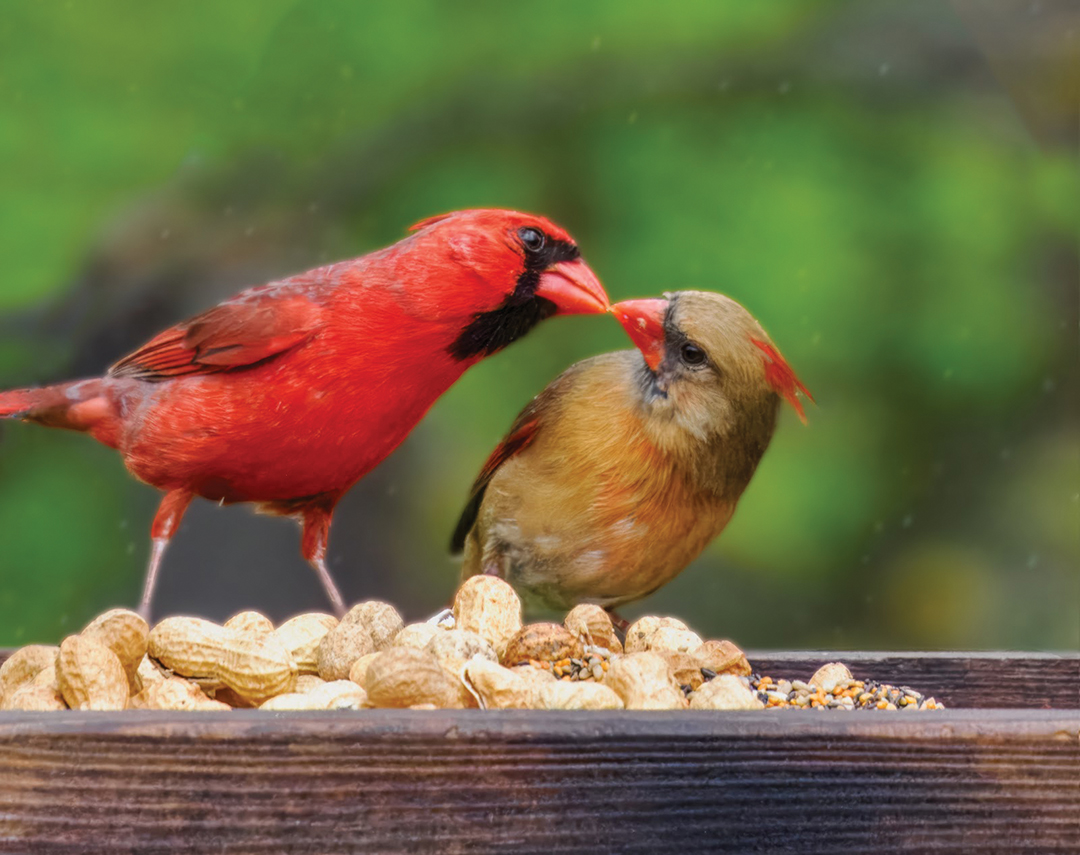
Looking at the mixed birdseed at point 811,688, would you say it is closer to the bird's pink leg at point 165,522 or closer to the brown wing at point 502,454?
the brown wing at point 502,454

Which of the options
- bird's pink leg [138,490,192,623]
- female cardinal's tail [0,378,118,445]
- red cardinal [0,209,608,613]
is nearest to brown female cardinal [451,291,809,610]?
red cardinal [0,209,608,613]

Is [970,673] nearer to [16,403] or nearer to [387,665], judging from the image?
[387,665]

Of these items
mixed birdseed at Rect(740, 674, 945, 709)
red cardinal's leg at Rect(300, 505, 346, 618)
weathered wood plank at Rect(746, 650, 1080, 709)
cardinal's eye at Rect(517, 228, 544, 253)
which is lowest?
red cardinal's leg at Rect(300, 505, 346, 618)

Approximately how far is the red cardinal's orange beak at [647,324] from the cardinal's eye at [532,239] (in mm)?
145

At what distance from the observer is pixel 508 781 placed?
945mm

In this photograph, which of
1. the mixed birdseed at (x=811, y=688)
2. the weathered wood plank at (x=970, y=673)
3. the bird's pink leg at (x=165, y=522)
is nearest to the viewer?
the mixed birdseed at (x=811, y=688)

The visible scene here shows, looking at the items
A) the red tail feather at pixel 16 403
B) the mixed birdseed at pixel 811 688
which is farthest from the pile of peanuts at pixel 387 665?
the red tail feather at pixel 16 403

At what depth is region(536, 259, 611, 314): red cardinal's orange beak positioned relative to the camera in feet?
A: 5.94

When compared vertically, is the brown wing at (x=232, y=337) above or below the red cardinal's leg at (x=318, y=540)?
above

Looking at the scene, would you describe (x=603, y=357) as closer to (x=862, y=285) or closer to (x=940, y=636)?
(x=862, y=285)

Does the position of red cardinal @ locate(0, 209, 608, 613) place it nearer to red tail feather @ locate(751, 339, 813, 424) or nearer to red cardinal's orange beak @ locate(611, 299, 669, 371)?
red cardinal's orange beak @ locate(611, 299, 669, 371)

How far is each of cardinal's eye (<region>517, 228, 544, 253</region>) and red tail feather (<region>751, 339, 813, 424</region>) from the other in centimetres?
34

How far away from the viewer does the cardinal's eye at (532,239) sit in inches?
72.9

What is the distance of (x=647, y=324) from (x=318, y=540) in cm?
66
